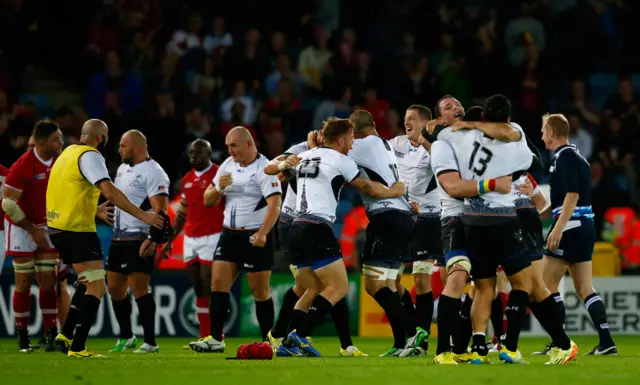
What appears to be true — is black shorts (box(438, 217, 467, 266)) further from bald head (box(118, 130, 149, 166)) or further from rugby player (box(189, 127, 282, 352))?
bald head (box(118, 130, 149, 166))

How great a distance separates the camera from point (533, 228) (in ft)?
39.8

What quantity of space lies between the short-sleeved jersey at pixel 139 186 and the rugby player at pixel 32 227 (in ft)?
2.65

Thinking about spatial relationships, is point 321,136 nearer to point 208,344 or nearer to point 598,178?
point 208,344

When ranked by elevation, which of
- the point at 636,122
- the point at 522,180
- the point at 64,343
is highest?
the point at 636,122

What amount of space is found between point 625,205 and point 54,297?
10.2 m

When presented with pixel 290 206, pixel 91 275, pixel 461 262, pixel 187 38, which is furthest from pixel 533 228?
pixel 187 38

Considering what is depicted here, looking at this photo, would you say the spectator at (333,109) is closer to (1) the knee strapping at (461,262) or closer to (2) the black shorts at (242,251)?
(2) the black shorts at (242,251)

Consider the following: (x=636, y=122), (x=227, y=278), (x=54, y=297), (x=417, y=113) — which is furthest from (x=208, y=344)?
(x=636, y=122)

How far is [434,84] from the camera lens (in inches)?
876

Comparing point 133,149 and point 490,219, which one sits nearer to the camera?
point 490,219

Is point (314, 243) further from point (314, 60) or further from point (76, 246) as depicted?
point (314, 60)

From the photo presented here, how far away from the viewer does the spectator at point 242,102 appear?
2112 cm

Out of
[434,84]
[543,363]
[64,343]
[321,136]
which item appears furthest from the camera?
[434,84]

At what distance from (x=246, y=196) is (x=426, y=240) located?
2.07 meters
